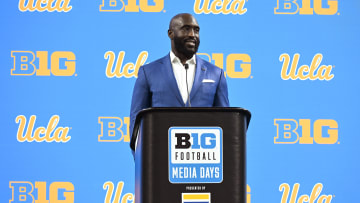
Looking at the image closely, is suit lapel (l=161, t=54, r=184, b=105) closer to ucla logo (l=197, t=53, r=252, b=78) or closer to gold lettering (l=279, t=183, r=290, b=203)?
ucla logo (l=197, t=53, r=252, b=78)

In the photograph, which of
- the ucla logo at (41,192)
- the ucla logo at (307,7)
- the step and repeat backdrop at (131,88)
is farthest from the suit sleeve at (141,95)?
the ucla logo at (307,7)

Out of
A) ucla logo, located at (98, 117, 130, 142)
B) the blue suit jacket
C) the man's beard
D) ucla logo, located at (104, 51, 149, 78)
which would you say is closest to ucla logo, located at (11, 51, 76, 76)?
ucla logo, located at (104, 51, 149, 78)

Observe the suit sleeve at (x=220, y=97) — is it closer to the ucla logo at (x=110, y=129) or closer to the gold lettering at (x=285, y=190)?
the ucla logo at (x=110, y=129)

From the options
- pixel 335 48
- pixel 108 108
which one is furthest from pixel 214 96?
pixel 335 48

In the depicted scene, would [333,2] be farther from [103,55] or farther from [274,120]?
[103,55]

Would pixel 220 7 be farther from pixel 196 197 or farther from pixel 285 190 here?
pixel 196 197

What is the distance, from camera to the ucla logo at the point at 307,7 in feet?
16.5

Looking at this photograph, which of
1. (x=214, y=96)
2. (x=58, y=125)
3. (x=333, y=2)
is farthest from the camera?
(x=333, y=2)

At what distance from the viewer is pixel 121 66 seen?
15.8ft

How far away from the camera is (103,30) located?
489cm

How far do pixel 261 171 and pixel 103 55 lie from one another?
4.80 feet

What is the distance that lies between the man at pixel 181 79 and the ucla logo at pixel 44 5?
6.67 feet

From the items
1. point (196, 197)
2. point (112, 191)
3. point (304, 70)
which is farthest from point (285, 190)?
point (196, 197)

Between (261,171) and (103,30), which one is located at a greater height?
(103,30)
